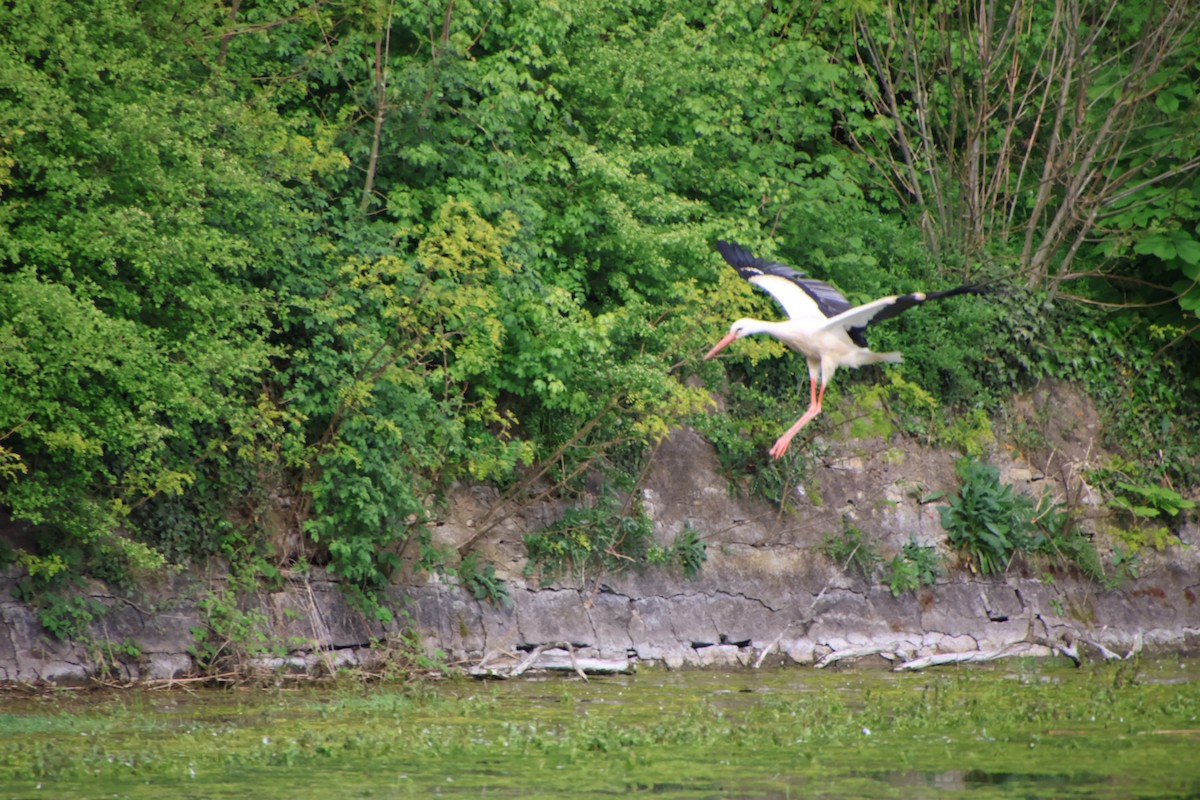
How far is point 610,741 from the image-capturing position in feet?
29.8

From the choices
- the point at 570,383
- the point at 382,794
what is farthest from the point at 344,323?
the point at 382,794

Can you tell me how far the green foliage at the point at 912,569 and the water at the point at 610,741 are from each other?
2.86 meters

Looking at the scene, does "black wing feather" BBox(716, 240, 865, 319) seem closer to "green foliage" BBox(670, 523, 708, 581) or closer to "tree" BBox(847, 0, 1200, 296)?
"green foliage" BBox(670, 523, 708, 581)

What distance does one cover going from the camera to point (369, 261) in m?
13.0

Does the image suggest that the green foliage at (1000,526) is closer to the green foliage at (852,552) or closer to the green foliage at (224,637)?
the green foliage at (852,552)

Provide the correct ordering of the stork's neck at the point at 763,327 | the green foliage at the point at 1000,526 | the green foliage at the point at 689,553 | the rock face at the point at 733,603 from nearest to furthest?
the stork's neck at the point at 763,327 < the rock face at the point at 733,603 < the green foliage at the point at 689,553 < the green foliage at the point at 1000,526

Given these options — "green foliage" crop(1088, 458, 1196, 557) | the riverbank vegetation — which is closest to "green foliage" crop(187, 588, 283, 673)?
the riverbank vegetation

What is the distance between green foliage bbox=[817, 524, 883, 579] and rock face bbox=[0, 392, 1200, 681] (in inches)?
3.8

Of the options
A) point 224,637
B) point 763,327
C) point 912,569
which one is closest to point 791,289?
point 763,327

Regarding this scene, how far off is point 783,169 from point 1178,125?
5.01m

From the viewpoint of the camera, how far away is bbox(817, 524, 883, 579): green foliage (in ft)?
51.3

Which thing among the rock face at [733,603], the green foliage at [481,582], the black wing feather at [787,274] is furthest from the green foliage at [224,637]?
the black wing feather at [787,274]

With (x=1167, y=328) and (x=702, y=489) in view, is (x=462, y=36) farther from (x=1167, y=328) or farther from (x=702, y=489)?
(x=1167, y=328)

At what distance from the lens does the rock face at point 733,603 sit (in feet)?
39.6
